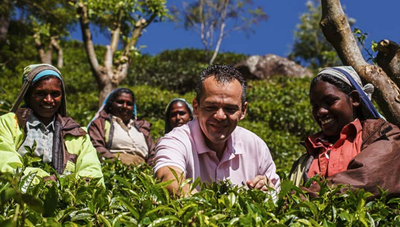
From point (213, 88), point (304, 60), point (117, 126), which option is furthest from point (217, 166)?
point (304, 60)

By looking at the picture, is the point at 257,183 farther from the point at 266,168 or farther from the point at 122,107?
the point at 122,107

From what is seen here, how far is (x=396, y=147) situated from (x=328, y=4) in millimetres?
1134

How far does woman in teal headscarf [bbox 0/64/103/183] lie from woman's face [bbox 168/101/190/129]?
222 cm

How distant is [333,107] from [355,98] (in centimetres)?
17

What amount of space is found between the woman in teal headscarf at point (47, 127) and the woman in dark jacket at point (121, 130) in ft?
5.76

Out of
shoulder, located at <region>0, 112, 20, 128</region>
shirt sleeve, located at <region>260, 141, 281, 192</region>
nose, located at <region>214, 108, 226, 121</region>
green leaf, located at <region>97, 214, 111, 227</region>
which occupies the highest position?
shoulder, located at <region>0, 112, 20, 128</region>

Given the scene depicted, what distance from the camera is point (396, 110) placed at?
2631 millimetres

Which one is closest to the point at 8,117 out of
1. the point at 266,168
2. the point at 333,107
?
the point at 266,168

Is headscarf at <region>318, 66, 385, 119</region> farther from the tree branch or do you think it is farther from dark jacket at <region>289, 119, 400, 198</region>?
the tree branch

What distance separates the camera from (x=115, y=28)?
9.59 m

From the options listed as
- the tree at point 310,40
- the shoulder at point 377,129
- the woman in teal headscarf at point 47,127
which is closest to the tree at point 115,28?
the woman in teal headscarf at point 47,127

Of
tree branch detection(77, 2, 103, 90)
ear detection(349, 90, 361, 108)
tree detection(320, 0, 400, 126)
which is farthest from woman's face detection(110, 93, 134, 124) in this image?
tree branch detection(77, 2, 103, 90)

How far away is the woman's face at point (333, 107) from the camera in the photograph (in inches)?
95.3

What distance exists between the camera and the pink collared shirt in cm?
218
